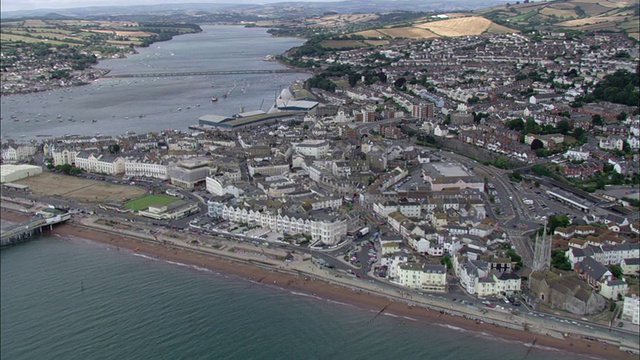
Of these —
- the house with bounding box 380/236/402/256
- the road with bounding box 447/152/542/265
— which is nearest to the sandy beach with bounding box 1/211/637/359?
the house with bounding box 380/236/402/256

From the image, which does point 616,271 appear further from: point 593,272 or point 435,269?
point 435,269

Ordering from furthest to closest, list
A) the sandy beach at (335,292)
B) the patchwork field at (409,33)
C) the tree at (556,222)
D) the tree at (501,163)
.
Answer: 1. the patchwork field at (409,33)
2. the tree at (501,163)
3. the tree at (556,222)
4. the sandy beach at (335,292)

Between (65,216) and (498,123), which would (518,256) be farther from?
(498,123)

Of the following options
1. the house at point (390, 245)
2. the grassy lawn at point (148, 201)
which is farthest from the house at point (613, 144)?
the grassy lawn at point (148, 201)

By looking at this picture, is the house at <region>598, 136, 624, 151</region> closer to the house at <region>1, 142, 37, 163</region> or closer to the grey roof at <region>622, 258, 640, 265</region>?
the grey roof at <region>622, 258, 640, 265</region>

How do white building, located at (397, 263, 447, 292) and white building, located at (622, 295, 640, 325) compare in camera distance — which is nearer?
white building, located at (622, 295, 640, 325)

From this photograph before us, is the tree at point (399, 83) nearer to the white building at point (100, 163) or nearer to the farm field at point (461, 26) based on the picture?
the white building at point (100, 163)
